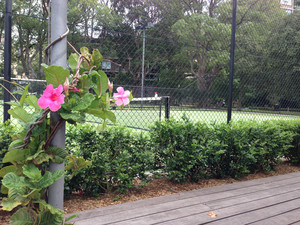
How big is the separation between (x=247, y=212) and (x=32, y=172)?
1.78m

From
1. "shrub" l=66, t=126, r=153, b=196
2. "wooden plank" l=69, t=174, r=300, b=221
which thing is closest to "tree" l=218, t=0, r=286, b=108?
"wooden plank" l=69, t=174, r=300, b=221

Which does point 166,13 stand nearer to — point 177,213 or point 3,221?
point 177,213

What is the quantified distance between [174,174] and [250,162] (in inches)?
40.8

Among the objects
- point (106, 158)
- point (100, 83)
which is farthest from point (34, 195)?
point (106, 158)

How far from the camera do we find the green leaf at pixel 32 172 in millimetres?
763

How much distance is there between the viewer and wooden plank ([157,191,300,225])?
1866 millimetres

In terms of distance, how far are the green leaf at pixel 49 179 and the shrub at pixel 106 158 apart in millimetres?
1416

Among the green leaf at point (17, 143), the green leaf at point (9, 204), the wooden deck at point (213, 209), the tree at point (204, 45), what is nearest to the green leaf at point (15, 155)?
the green leaf at point (17, 143)

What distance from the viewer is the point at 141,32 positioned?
11.4 ft

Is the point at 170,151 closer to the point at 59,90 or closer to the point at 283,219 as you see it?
the point at 283,219

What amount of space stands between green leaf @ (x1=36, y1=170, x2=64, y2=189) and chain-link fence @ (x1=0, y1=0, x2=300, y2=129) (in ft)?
6.02

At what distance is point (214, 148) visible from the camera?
289 centimetres

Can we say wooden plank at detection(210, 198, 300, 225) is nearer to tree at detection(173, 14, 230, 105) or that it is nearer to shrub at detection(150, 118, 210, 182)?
shrub at detection(150, 118, 210, 182)

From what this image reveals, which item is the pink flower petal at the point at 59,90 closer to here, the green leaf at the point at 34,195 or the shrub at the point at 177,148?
the green leaf at the point at 34,195
